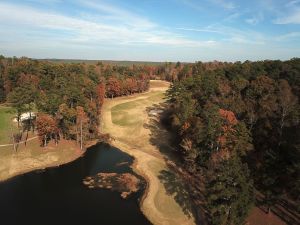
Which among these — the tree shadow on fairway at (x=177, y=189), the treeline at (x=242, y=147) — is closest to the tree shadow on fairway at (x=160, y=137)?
the treeline at (x=242, y=147)

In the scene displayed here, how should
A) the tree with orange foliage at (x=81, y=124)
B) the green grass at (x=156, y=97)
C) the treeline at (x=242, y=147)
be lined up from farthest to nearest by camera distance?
the green grass at (x=156, y=97), the tree with orange foliage at (x=81, y=124), the treeline at (x=242, y=147)

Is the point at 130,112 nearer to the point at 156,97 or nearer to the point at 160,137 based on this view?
the point at 160,137

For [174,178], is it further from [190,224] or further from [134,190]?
[190,224]

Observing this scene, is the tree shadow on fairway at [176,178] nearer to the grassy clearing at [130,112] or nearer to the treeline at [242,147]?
the treeline at [242,147]

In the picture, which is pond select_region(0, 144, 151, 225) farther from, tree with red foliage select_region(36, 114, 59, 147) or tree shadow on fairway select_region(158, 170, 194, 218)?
tree with red foliage select_region(36, 114, 59, 147)

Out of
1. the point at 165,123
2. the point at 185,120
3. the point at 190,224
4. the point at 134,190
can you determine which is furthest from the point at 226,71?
the point at 190,224

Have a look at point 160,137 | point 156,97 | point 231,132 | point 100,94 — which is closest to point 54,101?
point 160,137

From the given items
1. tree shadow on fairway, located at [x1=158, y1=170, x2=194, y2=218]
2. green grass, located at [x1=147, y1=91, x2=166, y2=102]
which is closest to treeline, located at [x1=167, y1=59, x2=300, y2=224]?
tree shadow on fairway, located at [x1=158, y1=170, x2=194, y2=218]
